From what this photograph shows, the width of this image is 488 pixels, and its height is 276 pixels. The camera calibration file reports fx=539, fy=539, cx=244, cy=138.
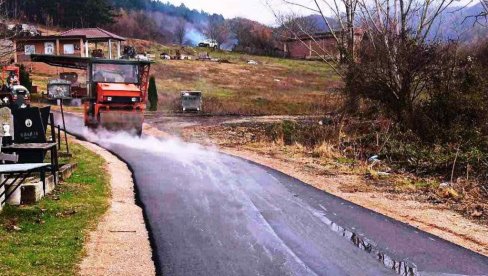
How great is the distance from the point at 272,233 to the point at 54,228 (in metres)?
3.13

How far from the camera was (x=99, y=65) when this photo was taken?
1967cm

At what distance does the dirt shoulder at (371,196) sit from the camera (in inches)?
329

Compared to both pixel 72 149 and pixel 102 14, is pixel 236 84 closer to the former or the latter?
pixel 72 149

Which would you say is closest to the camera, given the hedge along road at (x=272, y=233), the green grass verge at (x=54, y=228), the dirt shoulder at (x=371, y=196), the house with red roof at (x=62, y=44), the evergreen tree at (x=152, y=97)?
the green grass verge at (x=54, y=228)

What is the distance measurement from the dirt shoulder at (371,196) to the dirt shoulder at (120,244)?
4.29m

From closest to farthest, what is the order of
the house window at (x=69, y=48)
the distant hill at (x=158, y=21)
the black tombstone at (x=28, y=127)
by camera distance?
the black tombstone at (x=28, y=127) < the house window at (x=69, y=48) < the distant hill at (x=158, y=21)

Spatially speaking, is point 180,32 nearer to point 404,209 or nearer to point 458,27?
point 458,27

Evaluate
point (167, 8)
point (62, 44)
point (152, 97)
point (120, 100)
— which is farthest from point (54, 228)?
point (167, 8)

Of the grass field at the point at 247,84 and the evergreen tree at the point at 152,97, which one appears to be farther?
the grass field at the point at 247,84

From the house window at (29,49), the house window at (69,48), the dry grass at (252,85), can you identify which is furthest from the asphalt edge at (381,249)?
the house window at (29,49)

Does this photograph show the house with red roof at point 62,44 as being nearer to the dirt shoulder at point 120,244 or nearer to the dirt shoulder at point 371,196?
the dirt shoulder at point 371,196

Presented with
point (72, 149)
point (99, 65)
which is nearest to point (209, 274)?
point (72, 149)

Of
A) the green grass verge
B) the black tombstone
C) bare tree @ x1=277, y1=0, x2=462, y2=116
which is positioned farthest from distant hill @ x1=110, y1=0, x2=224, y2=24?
the green grass verge

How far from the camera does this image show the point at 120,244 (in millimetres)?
7188
